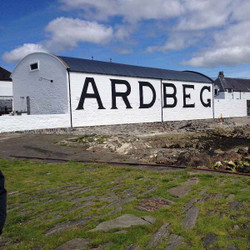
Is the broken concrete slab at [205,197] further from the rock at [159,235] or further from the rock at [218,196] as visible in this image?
the rock at [159,235]

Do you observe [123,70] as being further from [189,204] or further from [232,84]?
[232,84]

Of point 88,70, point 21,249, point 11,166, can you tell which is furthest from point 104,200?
point 88,70

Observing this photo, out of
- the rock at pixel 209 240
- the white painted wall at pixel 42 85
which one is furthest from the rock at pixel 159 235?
the white painted wall at pixel 42 85

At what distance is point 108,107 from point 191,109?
44.5ft

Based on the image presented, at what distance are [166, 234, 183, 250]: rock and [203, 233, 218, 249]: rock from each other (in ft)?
0.97

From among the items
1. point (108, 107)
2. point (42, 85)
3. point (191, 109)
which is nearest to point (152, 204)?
point (108, 107)

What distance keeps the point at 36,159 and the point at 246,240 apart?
9.03m

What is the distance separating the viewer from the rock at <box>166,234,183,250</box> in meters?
3.29

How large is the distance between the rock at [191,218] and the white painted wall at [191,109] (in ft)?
93.9

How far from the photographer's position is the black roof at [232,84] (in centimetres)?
6519

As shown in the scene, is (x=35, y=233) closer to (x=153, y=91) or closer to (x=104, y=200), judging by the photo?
(x=104, y=200)

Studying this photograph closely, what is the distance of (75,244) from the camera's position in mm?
3508

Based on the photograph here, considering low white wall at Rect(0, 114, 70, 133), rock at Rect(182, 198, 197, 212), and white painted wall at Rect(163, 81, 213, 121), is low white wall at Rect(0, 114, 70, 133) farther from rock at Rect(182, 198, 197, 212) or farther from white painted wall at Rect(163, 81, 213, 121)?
rock at Rect(182, 198, 197, 212)

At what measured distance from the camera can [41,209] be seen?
4.97 metres
